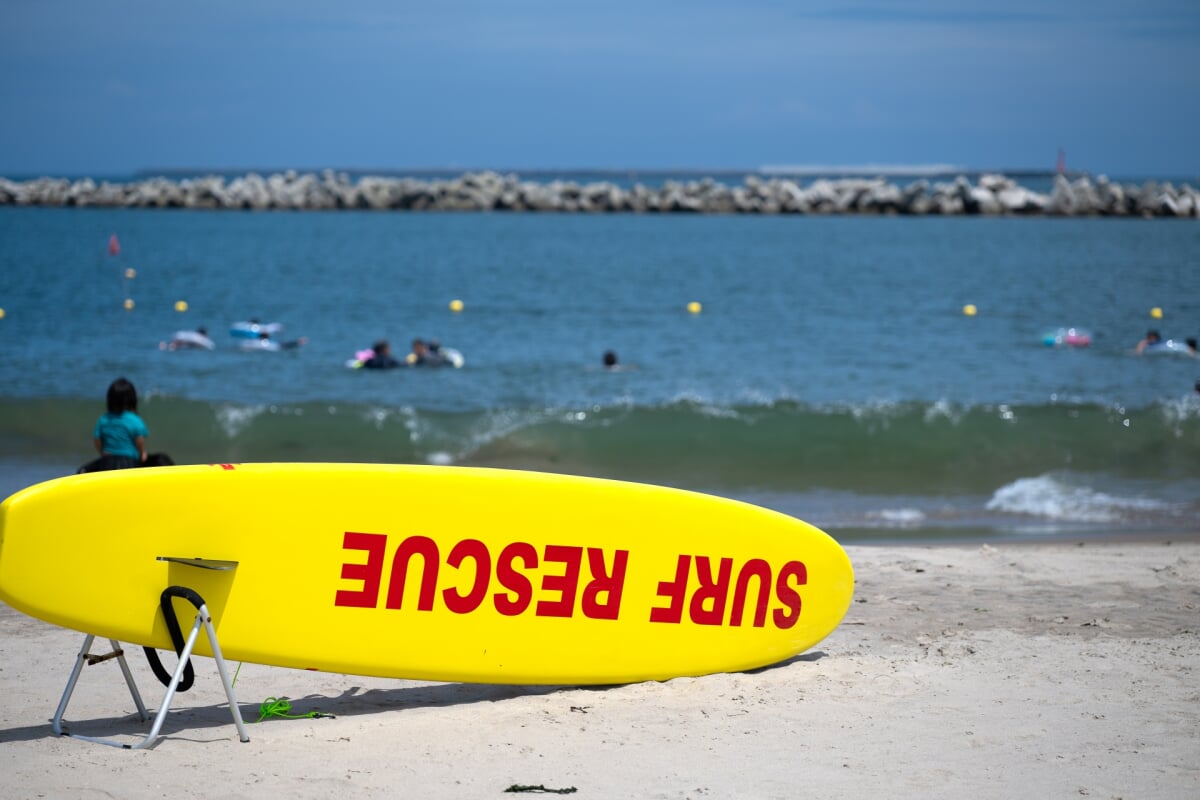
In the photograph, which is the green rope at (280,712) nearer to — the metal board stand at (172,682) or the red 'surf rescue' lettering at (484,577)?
the metal board stand at (172,682)

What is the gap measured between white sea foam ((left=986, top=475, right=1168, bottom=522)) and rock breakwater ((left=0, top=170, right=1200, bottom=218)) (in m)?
50.4

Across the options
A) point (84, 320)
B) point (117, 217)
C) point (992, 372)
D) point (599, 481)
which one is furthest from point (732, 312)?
point (117, 217)

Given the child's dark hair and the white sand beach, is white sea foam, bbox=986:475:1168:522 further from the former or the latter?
the child's dark hair

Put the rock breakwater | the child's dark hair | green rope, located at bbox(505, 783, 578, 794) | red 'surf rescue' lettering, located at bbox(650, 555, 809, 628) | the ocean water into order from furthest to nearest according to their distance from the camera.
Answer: the rock breakwater < the ocean water < the child's dark hair < red 'surf rescue' lettering, located at bbox(650, 555, 809, 628) < green rope, located at bbox(505, 783, 578, 794)

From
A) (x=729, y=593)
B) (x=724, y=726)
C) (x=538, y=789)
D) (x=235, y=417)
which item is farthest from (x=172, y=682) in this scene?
(x=235, y=417)

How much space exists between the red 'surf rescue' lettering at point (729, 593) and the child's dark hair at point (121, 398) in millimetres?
3451

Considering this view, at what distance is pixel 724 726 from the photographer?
14.6 feet

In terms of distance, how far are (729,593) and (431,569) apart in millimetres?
1231

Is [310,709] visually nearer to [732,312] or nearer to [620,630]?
[620,630]

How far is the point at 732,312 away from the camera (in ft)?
83.8

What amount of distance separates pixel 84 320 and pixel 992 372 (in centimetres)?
1581

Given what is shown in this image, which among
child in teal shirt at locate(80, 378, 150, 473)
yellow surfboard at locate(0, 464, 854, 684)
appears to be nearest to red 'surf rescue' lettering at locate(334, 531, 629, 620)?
yellow surfboard at locate(0, 464, 854, 684)

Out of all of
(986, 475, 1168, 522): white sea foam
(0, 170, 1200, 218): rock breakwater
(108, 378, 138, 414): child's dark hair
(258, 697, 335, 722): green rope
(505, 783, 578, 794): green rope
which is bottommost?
(258, 697, 335, 722): green rope

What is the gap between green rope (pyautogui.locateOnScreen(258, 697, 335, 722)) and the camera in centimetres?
454
